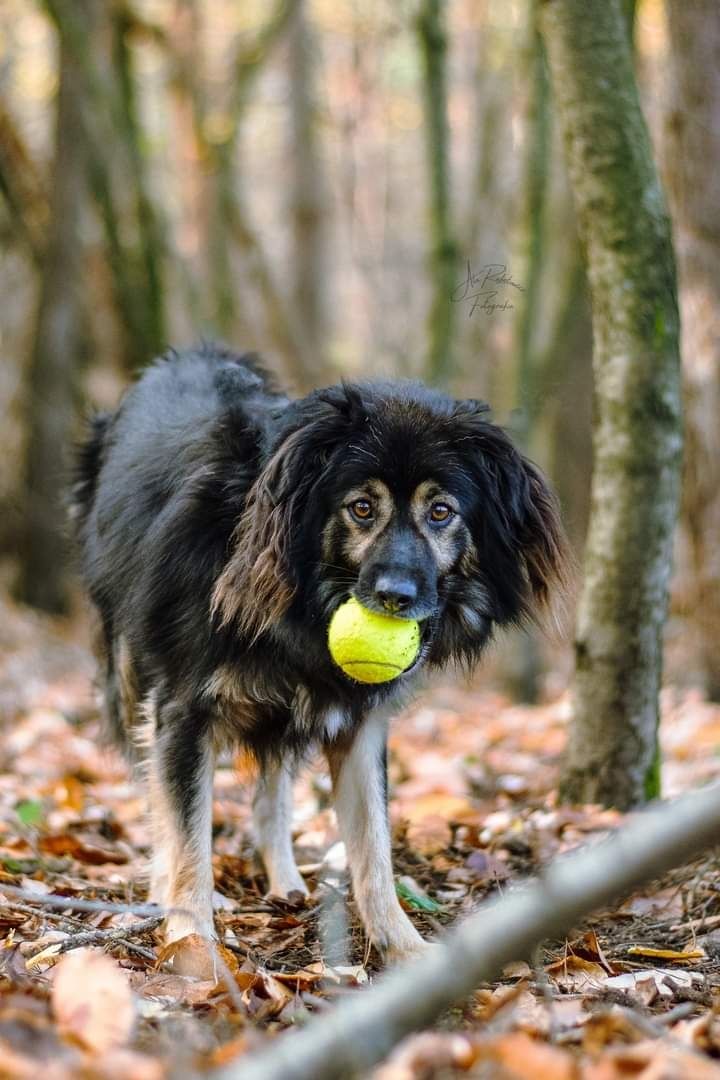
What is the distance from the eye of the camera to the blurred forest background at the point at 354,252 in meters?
7.62

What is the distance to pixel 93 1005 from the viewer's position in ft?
8.27

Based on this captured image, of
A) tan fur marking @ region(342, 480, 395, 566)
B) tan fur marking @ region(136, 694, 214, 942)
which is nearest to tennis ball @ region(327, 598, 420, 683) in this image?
tan fur marking @ region(342, 480, 395, 566)

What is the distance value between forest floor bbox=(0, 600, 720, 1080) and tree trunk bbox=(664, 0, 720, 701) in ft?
3.01

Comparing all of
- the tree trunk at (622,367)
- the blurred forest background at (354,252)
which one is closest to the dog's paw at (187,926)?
the tree trunk at (622,367)

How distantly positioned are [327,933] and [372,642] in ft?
3.31

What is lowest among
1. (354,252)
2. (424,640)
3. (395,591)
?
(424,640)

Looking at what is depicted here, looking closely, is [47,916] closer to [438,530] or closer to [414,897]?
[414,897]

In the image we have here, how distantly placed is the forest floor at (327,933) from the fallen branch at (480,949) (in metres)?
0.31

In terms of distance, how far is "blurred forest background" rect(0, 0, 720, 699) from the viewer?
300 inches

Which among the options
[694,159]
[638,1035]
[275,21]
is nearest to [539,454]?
[694,159]

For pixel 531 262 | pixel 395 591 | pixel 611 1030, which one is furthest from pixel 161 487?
pixel 531 262

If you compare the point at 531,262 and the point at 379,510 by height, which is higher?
the point at 531,262

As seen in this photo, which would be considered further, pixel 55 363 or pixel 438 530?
pixel 55 363

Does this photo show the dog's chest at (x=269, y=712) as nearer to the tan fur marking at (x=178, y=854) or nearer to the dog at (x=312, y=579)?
the dog at (x=312, y=579)
